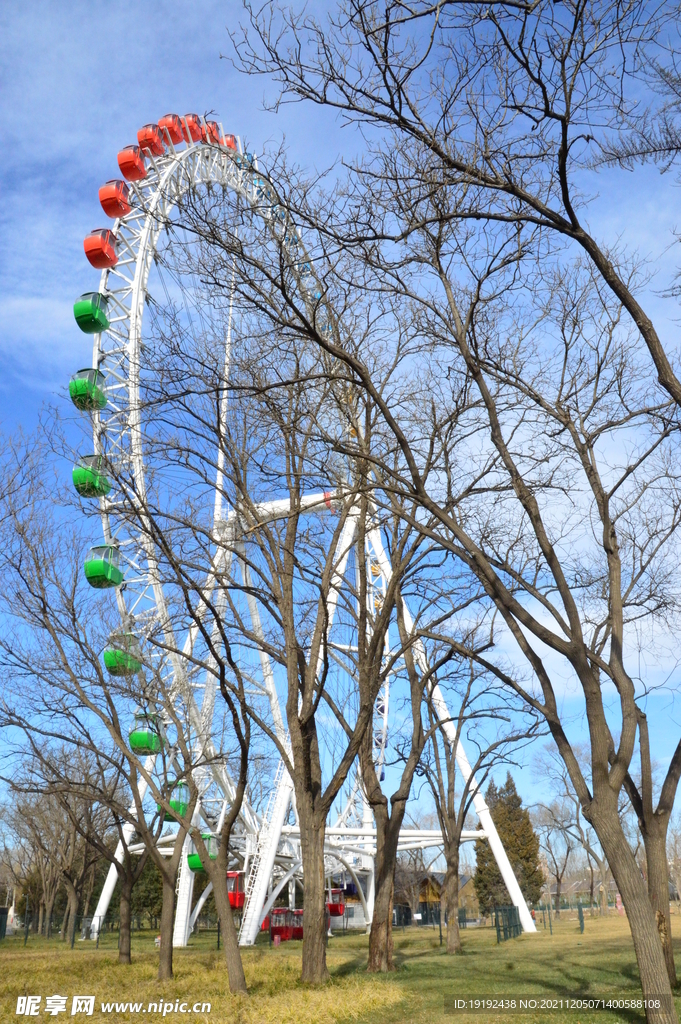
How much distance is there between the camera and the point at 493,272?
26.3ft

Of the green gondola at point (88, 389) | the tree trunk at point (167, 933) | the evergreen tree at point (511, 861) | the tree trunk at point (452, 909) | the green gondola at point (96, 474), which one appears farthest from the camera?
the evergreen tree at point (511, 861)

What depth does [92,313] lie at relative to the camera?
68.2 feet

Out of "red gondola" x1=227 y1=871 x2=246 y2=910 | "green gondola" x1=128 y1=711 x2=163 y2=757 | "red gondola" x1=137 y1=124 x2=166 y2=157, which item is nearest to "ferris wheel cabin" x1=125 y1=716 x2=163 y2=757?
"green gondola" x1=128 y1=711 x2=163 y2=757

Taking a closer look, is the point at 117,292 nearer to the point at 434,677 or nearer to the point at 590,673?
the point at 434,677

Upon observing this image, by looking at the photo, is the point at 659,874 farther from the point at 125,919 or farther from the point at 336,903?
the point at 336,903

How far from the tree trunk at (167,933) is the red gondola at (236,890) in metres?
20.4

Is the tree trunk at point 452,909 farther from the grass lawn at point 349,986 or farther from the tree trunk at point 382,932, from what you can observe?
the tree trunk at point 382,932

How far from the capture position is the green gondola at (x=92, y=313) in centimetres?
2080

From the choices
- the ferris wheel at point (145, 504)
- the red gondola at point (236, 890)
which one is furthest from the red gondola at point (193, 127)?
the red gondola at point (236, 890)

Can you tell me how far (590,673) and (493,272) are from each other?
3794mm

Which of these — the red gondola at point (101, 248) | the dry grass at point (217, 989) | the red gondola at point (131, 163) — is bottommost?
the dry grass at point (217, 989)

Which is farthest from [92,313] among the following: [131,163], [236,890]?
[236,890]

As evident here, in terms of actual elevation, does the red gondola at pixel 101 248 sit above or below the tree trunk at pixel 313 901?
above

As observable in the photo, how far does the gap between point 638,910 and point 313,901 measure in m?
4.96
